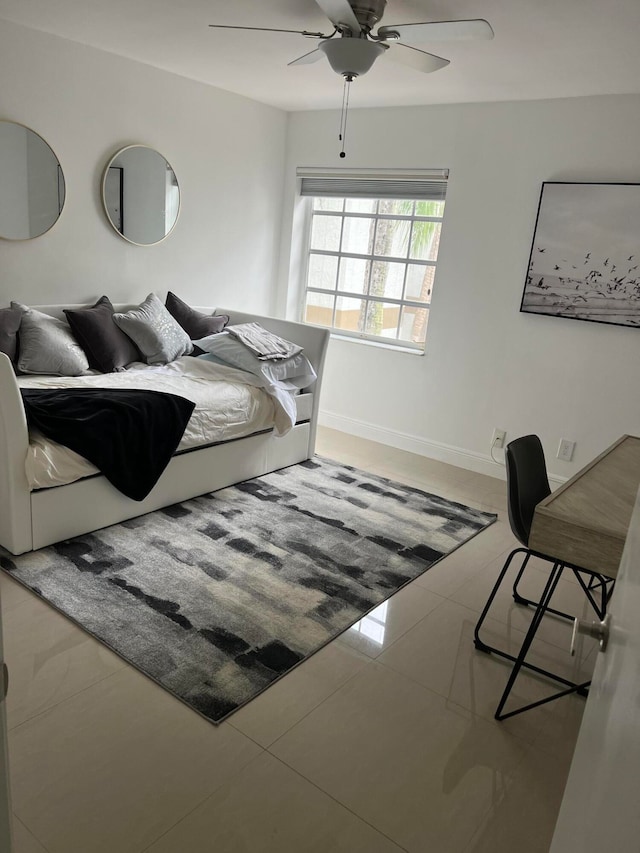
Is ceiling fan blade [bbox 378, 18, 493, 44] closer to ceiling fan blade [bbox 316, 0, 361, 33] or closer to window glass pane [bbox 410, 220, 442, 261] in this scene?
ceiling fan blade [bbox 316, 0, 361, 33]

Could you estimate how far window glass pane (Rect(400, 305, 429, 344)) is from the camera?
15.3ft

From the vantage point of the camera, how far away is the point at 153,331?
12.4 ft

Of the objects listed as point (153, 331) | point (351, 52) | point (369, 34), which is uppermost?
point (369, 34)

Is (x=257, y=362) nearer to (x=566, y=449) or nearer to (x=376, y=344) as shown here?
(x=376, y=344)

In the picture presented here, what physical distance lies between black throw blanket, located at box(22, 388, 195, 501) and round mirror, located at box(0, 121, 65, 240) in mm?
1115

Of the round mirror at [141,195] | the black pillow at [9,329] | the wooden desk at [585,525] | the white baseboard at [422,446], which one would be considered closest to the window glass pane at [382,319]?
the white baseboard at [422,446]

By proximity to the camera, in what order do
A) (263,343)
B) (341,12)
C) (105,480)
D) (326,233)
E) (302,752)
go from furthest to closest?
(326,233), (263,343), (105,480), (341,12), (302,752)

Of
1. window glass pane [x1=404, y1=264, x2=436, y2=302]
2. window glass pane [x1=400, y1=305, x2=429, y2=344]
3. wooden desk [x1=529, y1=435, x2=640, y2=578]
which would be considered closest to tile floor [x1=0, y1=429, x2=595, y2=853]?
wooden desk [x1=529, y1=435, x2=640, y2=578]

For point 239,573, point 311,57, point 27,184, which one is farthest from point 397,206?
point 239,573

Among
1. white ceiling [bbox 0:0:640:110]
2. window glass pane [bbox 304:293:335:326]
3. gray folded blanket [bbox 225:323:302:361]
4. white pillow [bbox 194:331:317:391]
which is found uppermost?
white ceiling [bbox 0:0:640:110]

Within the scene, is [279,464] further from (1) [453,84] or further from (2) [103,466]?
(1) [453,84]

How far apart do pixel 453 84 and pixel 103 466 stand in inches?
111

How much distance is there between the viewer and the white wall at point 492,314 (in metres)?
3.70

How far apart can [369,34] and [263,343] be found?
1.74 meters
